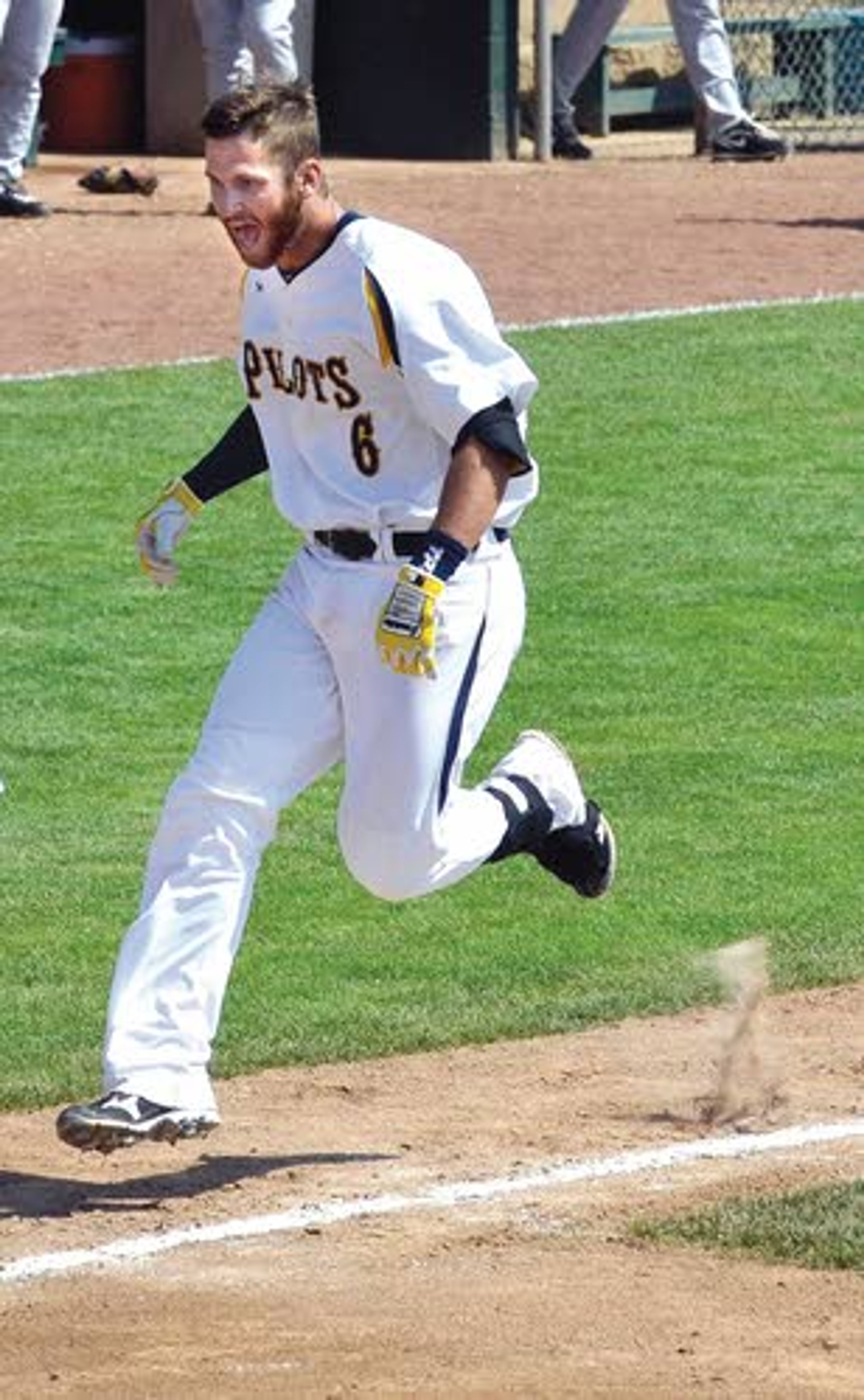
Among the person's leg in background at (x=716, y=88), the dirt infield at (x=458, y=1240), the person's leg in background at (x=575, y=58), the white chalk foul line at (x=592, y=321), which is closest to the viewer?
the dirt infield at (x=458, y=1240)

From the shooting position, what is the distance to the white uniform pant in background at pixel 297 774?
20.5 ft

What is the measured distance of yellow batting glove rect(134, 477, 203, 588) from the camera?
6.96m

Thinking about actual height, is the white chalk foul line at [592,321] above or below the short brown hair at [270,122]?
below

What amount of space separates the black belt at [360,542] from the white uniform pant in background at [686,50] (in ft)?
39.6

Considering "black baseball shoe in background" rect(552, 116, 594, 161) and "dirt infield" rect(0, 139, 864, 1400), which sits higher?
"black baseball shoe in background" rect(552, 116, 594, 161)

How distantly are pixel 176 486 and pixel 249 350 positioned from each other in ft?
1.79

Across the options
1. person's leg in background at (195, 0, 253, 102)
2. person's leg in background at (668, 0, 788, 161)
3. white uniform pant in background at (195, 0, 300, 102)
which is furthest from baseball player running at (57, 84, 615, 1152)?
person's leg in background at (668, 0, 788, 161)

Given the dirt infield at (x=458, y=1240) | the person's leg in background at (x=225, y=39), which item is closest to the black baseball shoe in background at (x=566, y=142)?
the person's leg in background at (x=225, y=39)

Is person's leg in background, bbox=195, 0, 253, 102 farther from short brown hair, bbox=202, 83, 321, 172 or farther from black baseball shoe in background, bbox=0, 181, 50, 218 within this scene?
short brown hair, bbox=202, 83, 321, 172

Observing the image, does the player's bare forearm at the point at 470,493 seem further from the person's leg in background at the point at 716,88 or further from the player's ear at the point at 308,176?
the person's leg in background at the point at 716,88

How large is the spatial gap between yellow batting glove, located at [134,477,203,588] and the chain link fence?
13.8 metres

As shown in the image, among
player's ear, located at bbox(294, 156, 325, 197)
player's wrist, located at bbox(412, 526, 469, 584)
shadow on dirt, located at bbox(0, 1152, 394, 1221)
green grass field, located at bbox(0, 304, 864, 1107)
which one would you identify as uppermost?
player's ear, located at bbox(294, 156, 325, 197)

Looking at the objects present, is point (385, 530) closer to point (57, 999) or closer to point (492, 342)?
point (492, 342)

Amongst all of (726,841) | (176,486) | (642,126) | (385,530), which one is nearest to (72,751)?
(726,841)
